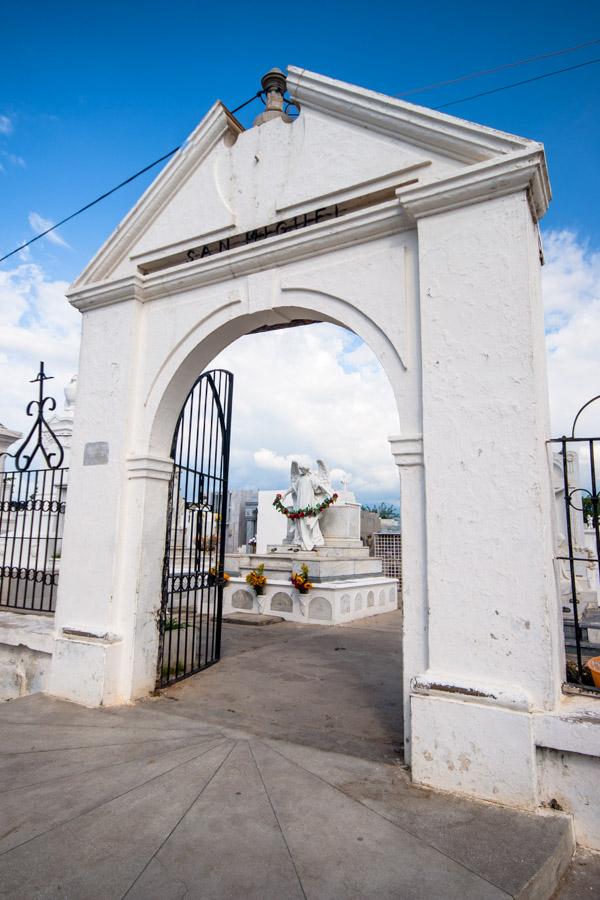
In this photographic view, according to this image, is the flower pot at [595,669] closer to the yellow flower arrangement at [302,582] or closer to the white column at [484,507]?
the white column at [484,507]

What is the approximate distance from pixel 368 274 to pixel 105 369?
8.26 ft

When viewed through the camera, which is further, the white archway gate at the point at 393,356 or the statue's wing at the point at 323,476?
the statue's wing at the point at 323,476

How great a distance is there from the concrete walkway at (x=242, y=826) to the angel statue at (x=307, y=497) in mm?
7522

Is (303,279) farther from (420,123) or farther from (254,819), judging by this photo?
(254,819)

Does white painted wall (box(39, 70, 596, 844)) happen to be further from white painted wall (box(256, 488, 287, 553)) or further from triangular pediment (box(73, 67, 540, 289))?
white painted wall (box(256, 488, 287, 553))

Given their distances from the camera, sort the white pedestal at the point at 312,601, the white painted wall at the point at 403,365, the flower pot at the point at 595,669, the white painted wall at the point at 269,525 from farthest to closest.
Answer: the white painted wall at the point at 269,525
the white pedestal at the point at 312,601
the flower pot at the point at 595,669
the white painted wall at the point at 403,365

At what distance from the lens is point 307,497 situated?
448 inches

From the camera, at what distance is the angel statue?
36.3 ft

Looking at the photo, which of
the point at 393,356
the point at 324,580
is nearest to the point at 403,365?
the point at 393,356

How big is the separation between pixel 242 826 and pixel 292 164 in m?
4.39

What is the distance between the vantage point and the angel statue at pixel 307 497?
1106 cm

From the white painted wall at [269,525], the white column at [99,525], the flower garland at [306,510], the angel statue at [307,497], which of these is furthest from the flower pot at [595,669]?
the white painted wall at [269,525]

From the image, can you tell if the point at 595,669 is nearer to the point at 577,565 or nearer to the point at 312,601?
the point at 312,601

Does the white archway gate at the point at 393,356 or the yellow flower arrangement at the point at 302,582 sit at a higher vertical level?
the white archway gate at the point at 393,356
